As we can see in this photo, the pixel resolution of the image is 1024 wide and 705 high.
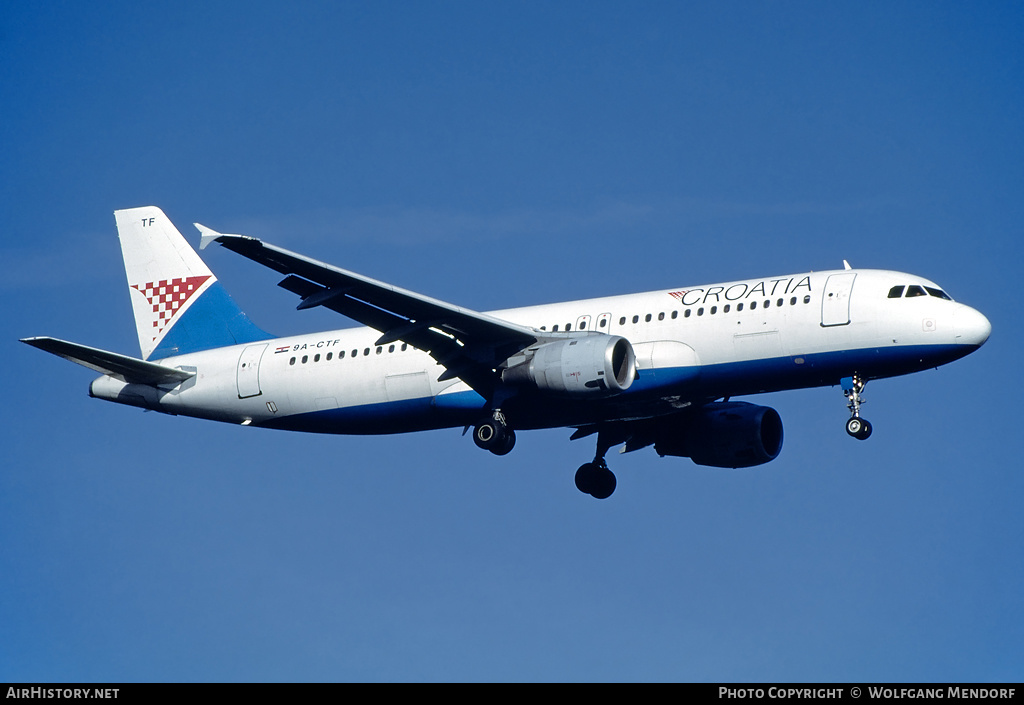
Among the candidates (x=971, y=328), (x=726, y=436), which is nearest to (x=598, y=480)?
(x=726, y=436)

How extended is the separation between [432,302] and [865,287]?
38.1 ft

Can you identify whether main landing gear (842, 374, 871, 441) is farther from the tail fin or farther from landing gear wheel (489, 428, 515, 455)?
the tail fin

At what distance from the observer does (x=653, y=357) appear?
1619 inches

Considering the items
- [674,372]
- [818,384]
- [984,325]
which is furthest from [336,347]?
[984,325]

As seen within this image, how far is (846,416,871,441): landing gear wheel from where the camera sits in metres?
40.0

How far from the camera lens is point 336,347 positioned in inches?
1806

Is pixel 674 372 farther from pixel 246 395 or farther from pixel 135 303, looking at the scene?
pixel 135 303

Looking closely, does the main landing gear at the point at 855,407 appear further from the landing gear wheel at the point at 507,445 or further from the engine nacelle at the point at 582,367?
the landing gear wheel at the point at 507,445

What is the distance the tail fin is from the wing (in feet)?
27.2

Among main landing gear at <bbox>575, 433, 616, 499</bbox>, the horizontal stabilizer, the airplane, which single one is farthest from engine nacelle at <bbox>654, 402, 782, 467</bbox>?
the horizontal stabilizer

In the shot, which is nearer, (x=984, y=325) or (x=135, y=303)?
(x=984, y=325)
